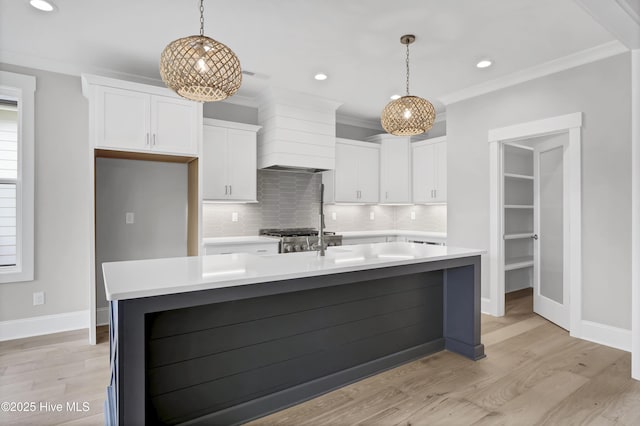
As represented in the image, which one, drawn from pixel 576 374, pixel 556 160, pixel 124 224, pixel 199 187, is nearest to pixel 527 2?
pixel 556 160

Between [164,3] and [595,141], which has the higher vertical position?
[164,3]

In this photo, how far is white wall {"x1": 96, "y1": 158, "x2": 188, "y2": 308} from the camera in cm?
389

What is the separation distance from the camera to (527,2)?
2.62m

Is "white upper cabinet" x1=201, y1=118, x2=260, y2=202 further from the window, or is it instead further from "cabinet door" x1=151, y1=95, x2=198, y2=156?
the window

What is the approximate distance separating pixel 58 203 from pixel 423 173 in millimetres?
4679

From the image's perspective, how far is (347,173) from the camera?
554 cm

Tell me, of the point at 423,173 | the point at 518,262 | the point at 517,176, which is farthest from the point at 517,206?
the point at 423,173

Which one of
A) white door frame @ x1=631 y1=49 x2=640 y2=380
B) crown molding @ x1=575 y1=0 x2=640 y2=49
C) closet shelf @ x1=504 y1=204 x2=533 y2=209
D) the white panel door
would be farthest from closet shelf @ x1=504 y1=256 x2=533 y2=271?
crown molding @ x1=575 y1=0 x2=640 y2=49

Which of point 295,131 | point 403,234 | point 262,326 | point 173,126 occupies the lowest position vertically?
point 262,326

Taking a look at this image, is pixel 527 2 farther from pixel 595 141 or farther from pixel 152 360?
pixel 152 360

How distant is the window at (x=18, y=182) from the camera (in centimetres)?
350

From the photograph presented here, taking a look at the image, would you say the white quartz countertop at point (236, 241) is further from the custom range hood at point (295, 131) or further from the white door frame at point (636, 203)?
the white door frame at point (636, 203)

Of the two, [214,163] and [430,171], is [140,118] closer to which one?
[214,163]

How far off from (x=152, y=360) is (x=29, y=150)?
2.97 meters
